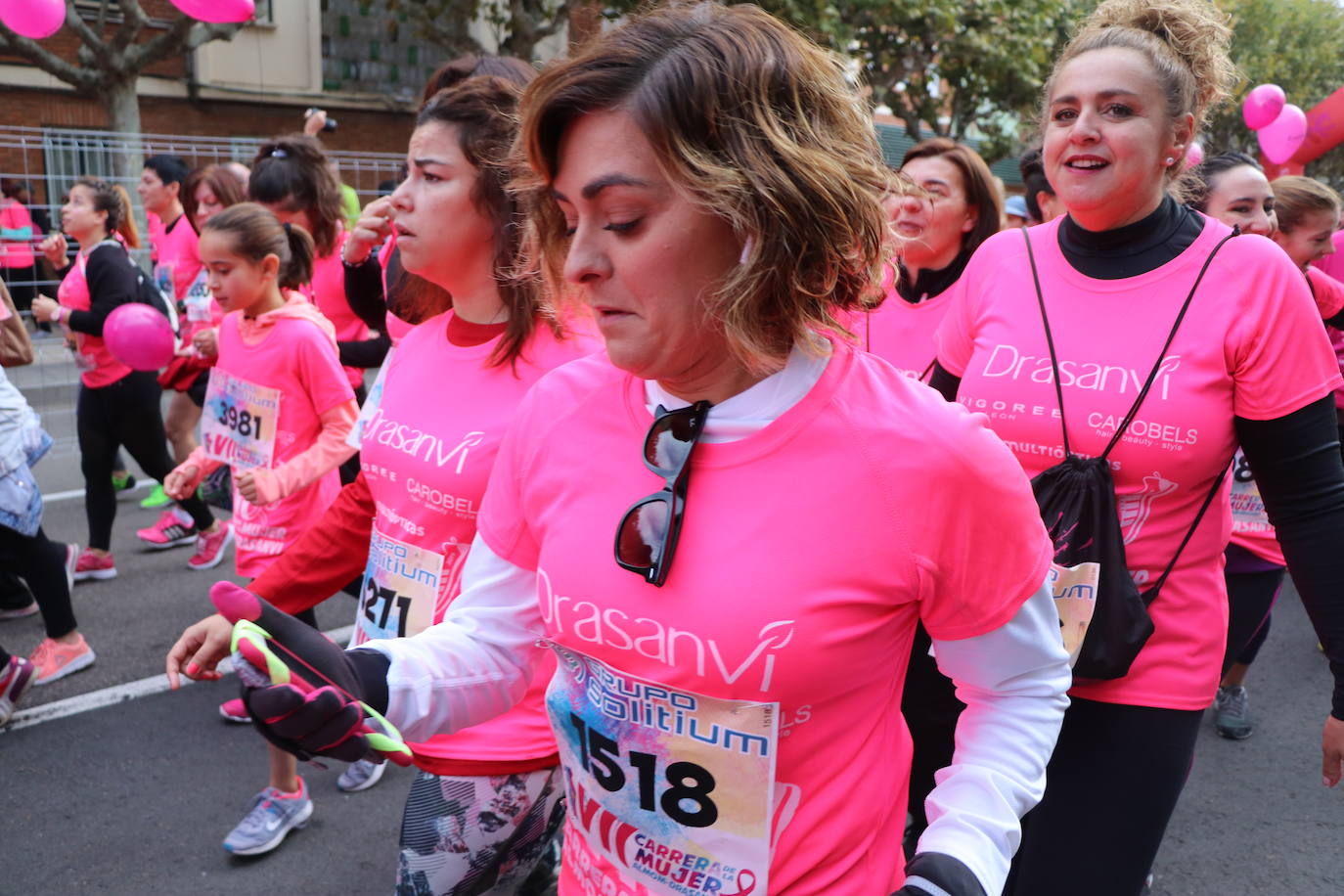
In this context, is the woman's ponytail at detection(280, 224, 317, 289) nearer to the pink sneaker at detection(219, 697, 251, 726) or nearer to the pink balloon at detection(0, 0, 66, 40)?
the pink sneaker at detection(219, 697, 251, 726)

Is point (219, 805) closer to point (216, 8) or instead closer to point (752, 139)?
point (752, 139)

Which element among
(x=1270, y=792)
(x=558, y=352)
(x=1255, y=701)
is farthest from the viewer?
(x=1255, y=701)

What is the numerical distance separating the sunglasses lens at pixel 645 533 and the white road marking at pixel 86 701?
329 cm

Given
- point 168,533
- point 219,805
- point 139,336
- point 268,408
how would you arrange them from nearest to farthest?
point 219,805, point 268,408, point 139,336, point 168,533

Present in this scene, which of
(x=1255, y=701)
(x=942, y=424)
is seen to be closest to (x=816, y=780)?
(x=942, y=424)

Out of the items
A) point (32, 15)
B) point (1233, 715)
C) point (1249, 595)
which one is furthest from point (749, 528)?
point (32, 15)

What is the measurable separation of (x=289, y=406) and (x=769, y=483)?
2.91 metres

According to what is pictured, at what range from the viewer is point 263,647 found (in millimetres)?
1265

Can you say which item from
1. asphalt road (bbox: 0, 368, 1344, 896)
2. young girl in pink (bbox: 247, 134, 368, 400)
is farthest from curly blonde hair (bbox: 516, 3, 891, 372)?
young girl in pink (bbox: 247, 134, 368, 400)

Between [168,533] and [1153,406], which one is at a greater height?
[1153,406]

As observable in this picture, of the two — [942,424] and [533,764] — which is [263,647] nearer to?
[942,424]

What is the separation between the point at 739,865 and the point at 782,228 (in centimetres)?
78

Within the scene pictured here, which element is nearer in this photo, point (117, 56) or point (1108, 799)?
point (1108, 799)

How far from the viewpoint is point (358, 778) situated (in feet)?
13.0
